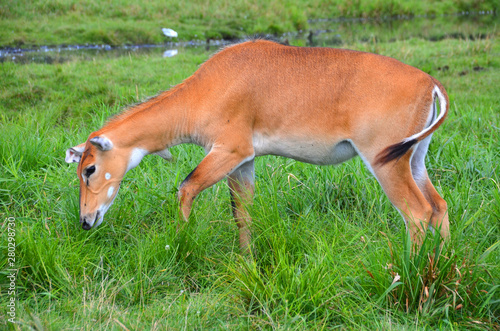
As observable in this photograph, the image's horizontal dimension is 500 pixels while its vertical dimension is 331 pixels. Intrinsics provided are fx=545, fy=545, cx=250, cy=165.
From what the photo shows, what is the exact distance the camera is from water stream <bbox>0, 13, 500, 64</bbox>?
14000mm

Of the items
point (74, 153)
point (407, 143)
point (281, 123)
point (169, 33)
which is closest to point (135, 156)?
point (74, 153)

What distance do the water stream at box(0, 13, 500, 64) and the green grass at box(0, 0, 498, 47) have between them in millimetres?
592

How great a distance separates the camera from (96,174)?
404cm

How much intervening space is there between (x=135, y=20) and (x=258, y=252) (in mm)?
16267

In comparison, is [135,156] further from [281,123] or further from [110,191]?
[281,123]

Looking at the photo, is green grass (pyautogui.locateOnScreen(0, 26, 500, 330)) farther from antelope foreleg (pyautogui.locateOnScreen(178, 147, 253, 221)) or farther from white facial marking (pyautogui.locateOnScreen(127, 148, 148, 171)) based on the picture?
white facial marking (pyautogui.locateOnScreen(127, 148, 148, 171))

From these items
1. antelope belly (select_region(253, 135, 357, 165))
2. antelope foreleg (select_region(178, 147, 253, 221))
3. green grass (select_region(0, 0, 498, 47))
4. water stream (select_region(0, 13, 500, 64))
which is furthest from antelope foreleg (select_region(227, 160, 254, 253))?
green grass (select_region(0, 0, 498, 47))

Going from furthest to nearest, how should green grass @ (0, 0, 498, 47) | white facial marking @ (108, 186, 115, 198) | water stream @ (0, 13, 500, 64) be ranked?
green grass @ (0, 0, 498, 47), water stream @ (0, 13, 500, 64), white facial marking @ (108, 186, 115, 198)

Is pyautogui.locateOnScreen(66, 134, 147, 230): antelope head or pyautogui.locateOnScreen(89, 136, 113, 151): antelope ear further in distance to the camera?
pyautogui.locateOnScreen(66, 134, 147, 230): antelope head

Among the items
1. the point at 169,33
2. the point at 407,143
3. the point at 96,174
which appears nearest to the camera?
the point at 407,143

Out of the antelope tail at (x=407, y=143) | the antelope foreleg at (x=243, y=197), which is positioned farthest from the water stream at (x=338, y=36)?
the antelope tail at (x=407, y=143)

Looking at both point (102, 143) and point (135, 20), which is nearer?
point (102, 143)

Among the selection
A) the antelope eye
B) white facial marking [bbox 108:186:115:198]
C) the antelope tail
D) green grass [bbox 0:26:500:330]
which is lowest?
green grass [bbox 0:26:500:330]

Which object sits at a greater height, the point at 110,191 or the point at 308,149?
the point at 308,149
